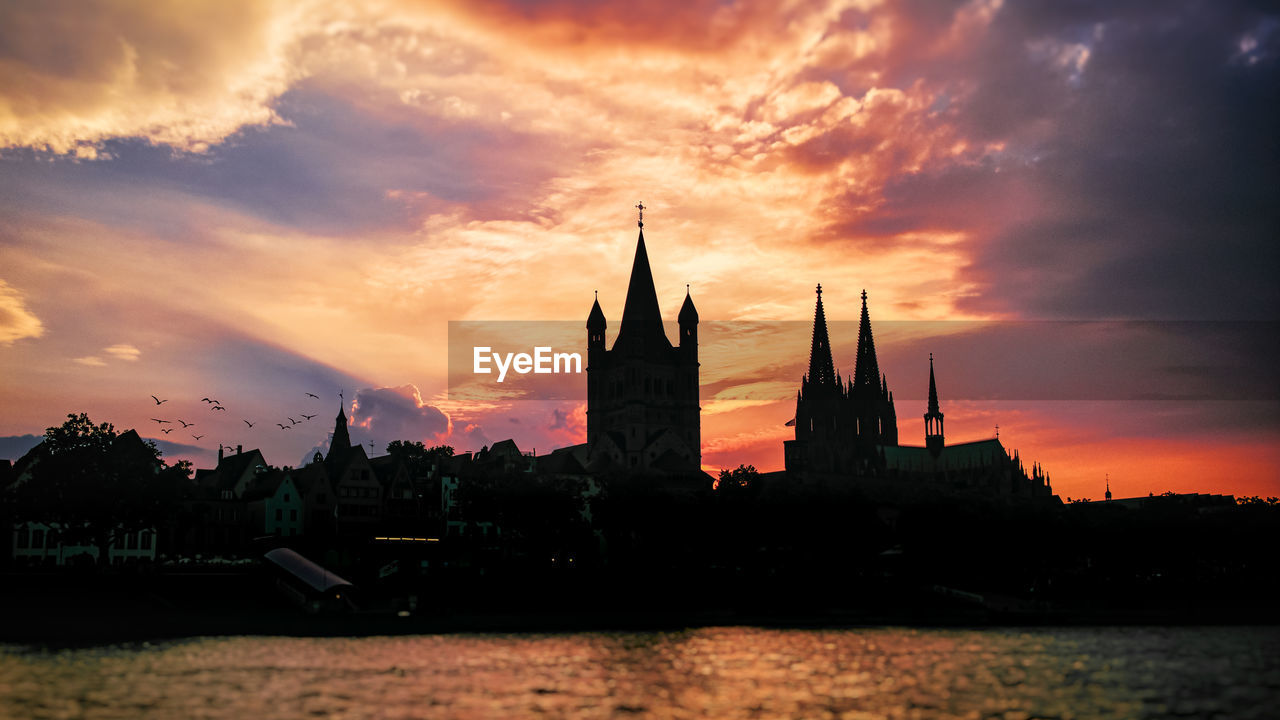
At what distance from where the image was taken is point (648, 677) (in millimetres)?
63719

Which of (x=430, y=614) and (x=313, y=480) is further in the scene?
(x=313, y=480)

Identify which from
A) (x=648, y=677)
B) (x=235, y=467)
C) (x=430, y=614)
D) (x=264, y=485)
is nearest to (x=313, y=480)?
(x=264, y=485)

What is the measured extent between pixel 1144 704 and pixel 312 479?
127500mm

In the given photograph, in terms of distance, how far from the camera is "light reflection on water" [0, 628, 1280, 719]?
54.0 metres

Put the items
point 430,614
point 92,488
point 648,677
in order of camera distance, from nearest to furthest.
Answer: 1. point 648,677
2. point 430,614
3. point 92,488

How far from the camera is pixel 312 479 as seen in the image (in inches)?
6516

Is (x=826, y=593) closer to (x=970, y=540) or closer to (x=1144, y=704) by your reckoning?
(x=970, y=540)

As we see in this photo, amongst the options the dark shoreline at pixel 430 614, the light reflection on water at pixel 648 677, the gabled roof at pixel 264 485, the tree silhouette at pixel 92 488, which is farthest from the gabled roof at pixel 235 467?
the light reflection on water at pixel 648 677

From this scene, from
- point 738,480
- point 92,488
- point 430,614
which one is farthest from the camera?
point 738,480

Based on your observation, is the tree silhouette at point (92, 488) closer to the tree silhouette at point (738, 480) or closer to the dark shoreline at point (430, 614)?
the dark shoreline at point (430, 614)

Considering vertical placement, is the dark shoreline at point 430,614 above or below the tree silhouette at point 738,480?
below

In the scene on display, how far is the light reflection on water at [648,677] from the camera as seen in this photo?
177 feet

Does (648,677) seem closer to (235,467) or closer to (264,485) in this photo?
(264,485)

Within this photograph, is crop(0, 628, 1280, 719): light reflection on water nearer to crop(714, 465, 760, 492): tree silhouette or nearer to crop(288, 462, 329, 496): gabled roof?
crop(714, 465, 760, 492): tree silhouette
